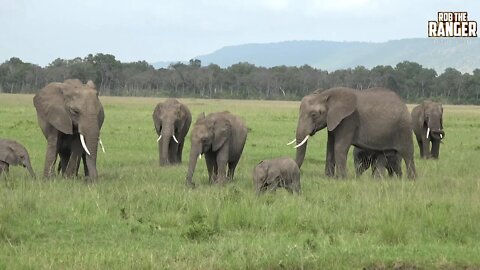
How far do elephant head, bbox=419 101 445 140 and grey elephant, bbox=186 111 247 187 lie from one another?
9408 millimetres

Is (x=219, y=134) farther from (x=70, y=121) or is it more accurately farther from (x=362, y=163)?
(x=362, y=163)

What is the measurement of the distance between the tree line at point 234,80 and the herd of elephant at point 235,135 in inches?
3769

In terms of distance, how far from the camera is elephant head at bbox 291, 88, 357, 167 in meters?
15.4

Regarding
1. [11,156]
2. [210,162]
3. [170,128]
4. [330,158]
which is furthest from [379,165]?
[11,156]

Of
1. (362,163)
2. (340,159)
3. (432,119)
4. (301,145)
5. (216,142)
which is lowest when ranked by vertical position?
(362,163)

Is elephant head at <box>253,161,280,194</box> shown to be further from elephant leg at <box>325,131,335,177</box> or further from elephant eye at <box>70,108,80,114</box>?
elephant eye at <box>70,108,80,114</box>

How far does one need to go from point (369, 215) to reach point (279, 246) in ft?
7.61

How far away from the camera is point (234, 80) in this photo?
402 ft

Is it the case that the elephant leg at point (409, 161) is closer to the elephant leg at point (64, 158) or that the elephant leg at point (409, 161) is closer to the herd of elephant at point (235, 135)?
the herd of elephant at point (235, 135)

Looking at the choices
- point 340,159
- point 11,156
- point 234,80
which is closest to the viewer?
point 11,156

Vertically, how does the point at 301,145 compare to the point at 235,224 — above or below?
above

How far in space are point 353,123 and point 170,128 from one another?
5052 millimetres

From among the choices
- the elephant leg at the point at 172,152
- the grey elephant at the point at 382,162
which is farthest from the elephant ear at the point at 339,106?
the elephant leg at the point at 172,152

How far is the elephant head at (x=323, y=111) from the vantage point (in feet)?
50.5
